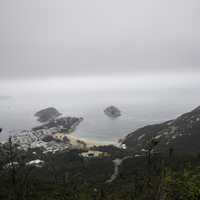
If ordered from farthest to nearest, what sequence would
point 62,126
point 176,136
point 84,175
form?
point 62,126, point 176,136, point 84,175

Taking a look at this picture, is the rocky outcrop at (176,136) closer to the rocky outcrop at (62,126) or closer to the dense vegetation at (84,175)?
the dense vegetation at (84,175)

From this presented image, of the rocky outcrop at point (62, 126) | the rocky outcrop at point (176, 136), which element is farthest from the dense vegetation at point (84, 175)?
the rocky outcrop at point (62, 126)

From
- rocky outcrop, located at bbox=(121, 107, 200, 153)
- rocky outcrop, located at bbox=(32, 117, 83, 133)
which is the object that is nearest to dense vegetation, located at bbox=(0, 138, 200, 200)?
rocky outcrop, located at bbox=(121, 107, 200, 153)

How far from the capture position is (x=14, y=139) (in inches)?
5546

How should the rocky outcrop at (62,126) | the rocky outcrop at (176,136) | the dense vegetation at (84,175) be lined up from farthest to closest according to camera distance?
the rocky outcrop at (62,126)
the rocky outcrop at (176,136)
the dense vegetation at (84,175)

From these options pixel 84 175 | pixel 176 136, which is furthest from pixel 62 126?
pixel 84 175

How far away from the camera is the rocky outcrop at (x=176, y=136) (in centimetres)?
10412

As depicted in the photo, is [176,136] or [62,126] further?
[62,126]

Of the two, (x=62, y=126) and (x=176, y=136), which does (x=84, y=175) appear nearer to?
(x=176, y=136)

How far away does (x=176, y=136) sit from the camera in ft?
379

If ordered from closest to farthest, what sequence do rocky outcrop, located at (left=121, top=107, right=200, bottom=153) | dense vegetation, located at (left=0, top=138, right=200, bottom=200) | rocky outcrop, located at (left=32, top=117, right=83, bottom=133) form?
dense vegetation, located at (left=0, top=138, right=200, bottom=200) < rocky outcrop, located at (left=121, top=107, right=200, bottom=153) < rocky outcrop, located at (left=32, top=117, right=83, bottom=133)

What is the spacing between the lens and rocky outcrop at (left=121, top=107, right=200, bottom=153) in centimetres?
10412

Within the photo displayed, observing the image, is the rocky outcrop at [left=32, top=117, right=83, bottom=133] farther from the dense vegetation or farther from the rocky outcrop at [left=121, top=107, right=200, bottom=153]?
the dense vegetation

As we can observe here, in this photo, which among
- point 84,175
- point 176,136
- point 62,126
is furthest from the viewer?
point 62,126
